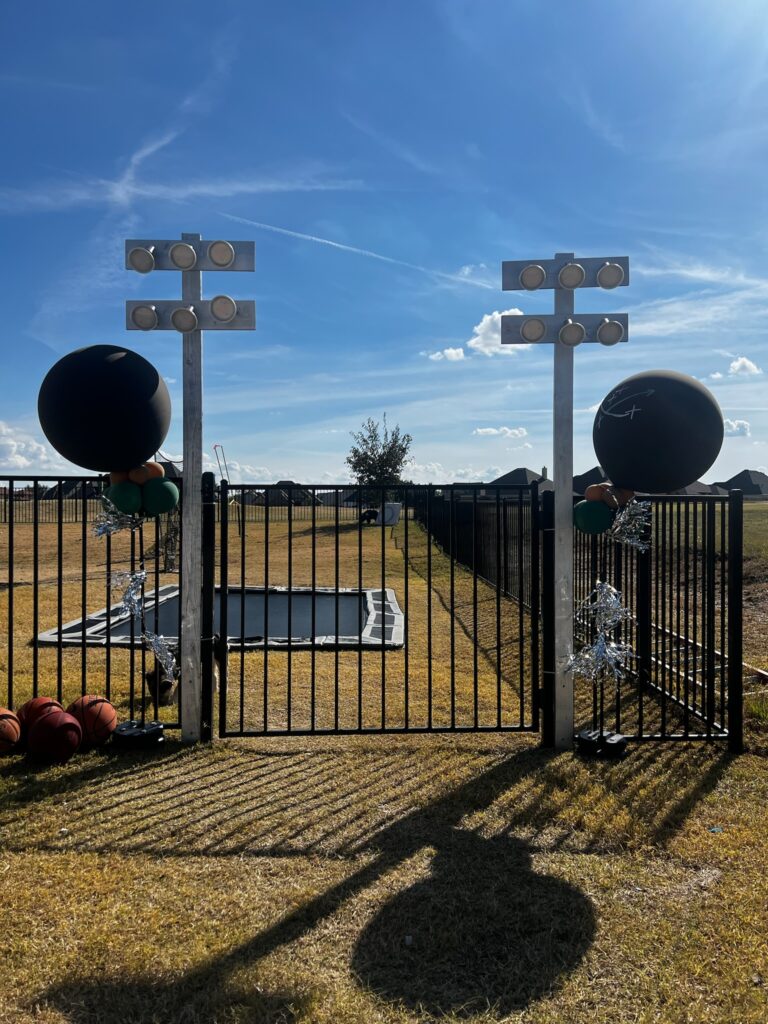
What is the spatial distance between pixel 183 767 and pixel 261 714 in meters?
1.16

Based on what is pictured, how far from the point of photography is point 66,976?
7.55 feet

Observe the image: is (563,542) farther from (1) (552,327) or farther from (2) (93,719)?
(2) (93,719)

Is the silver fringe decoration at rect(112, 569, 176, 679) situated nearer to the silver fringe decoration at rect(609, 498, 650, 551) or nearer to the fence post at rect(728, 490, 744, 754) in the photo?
the silver fringe decoration at rect(609, 498, 650, 551)

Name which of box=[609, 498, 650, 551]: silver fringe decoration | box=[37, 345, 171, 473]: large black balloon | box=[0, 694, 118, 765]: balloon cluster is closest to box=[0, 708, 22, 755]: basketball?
box=[0, 694, 118, 765]: balloon cluster

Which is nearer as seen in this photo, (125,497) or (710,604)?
(125,497)

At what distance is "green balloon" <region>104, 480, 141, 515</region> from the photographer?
422 centimetres

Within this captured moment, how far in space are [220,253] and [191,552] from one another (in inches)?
74.3

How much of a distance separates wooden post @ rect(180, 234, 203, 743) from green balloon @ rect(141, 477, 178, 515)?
0.18 m

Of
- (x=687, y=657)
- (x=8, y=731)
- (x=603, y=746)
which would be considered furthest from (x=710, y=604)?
(x=8, y=731)

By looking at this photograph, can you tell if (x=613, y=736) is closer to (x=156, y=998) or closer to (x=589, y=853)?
(x=589, y=853)

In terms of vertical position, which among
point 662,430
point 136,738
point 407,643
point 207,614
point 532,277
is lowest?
point 136,738

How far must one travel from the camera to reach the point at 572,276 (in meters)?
4.32

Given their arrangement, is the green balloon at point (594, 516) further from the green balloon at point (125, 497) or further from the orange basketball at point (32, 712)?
the orange basketball at point (32, 712)

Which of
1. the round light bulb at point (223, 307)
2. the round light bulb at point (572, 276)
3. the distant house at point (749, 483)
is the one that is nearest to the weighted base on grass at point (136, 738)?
the round light bulb at point (223, 307)
